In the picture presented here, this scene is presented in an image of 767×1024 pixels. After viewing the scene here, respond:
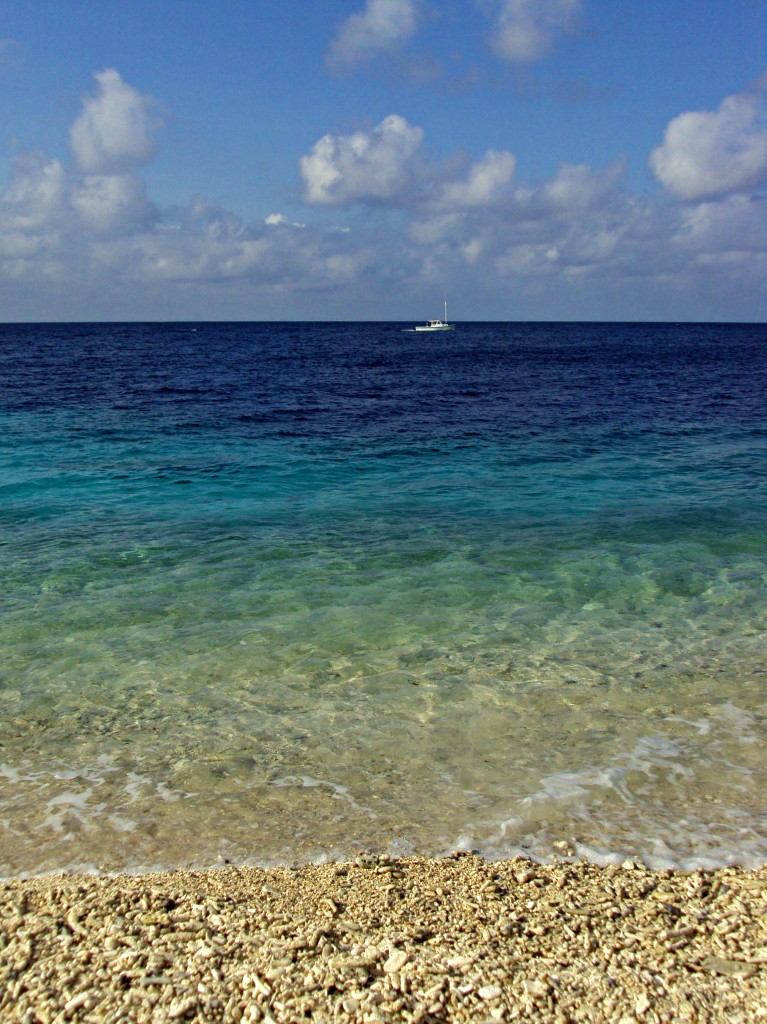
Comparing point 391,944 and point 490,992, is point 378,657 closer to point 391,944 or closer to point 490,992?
point 391,944

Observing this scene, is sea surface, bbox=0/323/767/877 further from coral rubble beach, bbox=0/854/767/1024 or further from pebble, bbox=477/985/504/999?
pebble, bbox=477/985/504/999

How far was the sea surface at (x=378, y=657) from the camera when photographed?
618 cm

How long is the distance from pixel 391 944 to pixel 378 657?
16.4 feet

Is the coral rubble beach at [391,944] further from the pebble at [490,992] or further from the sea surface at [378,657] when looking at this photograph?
the sea surface at [378,657]

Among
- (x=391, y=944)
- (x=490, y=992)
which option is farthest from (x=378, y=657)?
(x=490, y=992)

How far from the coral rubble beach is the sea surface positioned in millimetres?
441

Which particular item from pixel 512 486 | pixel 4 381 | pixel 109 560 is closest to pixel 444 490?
pixel 512 486

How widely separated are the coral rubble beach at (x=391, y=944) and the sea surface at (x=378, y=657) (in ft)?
1.45

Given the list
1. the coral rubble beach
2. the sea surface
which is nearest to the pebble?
the coral rubble beach

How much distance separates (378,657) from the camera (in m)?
9.49

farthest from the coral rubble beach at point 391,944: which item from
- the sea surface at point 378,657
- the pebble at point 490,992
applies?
the sea surface at point 378,657

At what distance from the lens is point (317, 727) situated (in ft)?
25.5

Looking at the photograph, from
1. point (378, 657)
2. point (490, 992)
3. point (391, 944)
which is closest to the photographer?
point (490, 992)

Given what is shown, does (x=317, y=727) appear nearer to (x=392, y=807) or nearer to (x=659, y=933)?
(x=392, y=807)
